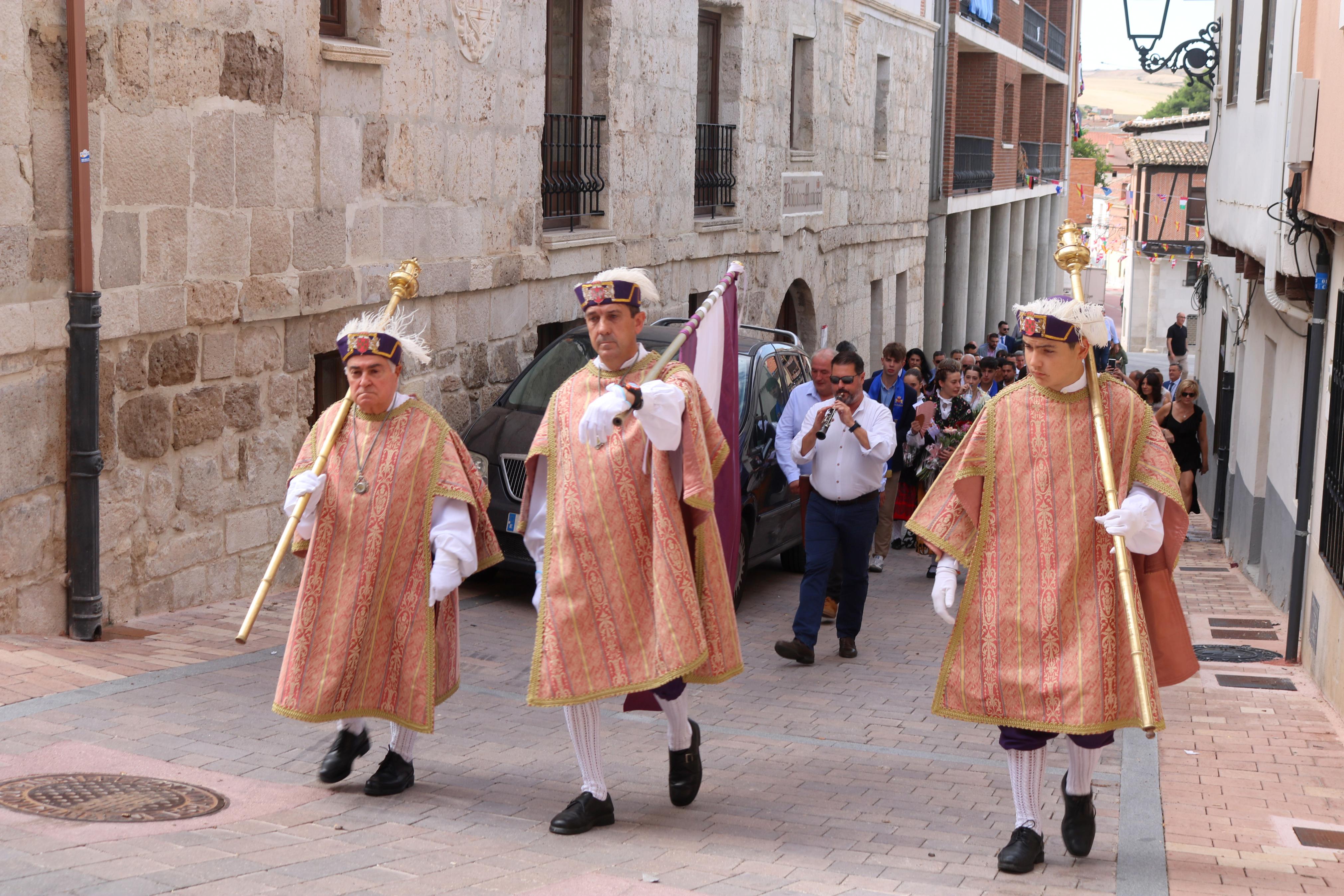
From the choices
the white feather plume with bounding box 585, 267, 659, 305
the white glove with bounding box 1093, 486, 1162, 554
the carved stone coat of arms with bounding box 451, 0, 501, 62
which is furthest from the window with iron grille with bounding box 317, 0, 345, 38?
the white glove with bounding box 1093, 486, 1162, 554

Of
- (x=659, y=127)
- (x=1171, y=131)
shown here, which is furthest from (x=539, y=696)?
(x=1171, y=131)

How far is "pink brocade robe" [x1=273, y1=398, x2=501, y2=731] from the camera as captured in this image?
541cm

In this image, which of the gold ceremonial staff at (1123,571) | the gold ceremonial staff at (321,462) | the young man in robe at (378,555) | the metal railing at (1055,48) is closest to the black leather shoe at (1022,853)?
the gold ceremonial staff at (1123,571)

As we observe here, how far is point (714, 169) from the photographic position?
55.8 ft

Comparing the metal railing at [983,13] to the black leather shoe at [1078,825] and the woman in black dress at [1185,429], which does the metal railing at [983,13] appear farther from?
the black leather shoe at [1078,825]

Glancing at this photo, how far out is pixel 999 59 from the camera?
3381 cm

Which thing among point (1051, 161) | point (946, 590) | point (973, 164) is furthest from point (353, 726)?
point (1051, 161)

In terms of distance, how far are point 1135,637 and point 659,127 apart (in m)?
11.0

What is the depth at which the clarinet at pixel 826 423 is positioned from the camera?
880cm

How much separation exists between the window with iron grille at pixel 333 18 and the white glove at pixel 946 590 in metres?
6.54

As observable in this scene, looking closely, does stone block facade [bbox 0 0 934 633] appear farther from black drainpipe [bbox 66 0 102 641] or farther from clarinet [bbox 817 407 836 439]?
clarinet [bbox 817 407 836 439]

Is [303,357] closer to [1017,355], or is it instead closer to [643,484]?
[643,484]

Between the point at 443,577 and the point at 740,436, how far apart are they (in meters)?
4.40

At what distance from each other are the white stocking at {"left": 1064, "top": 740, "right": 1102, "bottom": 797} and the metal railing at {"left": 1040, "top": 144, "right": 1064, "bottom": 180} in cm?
3910
